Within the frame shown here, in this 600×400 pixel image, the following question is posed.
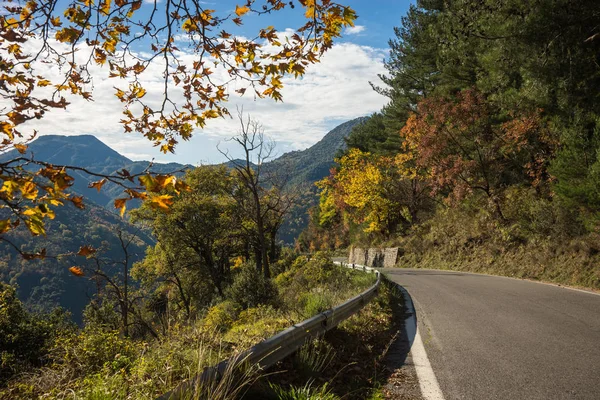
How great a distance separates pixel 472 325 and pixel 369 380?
3275 millimetres

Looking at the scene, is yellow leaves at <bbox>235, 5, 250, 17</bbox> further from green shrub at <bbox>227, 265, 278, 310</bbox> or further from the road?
green shrub at <bbox>227, 265, 278, 310</bbox>

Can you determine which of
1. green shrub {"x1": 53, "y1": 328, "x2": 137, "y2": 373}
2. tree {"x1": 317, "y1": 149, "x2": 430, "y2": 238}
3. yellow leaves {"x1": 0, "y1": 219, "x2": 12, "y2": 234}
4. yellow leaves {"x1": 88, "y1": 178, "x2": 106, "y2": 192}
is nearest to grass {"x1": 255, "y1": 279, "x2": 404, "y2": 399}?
green shrub {"x1": 53, "y1": 328, "x2": 137, "y2": 373}

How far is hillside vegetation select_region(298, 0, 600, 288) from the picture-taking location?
40.4 ft

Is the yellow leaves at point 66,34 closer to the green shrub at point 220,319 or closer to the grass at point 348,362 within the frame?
the grass at point 348,362

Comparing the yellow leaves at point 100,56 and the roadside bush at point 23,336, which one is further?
the roadside bush at point 23,336

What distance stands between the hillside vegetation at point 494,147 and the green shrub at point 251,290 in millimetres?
10152

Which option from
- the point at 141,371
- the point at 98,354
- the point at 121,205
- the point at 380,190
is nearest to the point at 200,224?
the point at 380,190

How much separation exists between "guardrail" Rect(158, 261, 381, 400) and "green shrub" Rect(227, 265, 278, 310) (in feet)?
33.1

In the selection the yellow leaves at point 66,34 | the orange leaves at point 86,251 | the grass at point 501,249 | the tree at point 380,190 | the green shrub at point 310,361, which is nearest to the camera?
the orange leaves at point 86,251

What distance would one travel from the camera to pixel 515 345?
5473 millimetres

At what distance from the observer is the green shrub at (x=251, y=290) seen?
16344 mm

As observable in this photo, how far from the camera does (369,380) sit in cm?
449

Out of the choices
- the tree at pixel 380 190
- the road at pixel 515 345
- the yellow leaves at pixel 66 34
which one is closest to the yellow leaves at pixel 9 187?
the yellow leaves at pixel 66 34

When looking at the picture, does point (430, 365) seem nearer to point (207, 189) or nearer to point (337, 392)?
point (337, 392)
